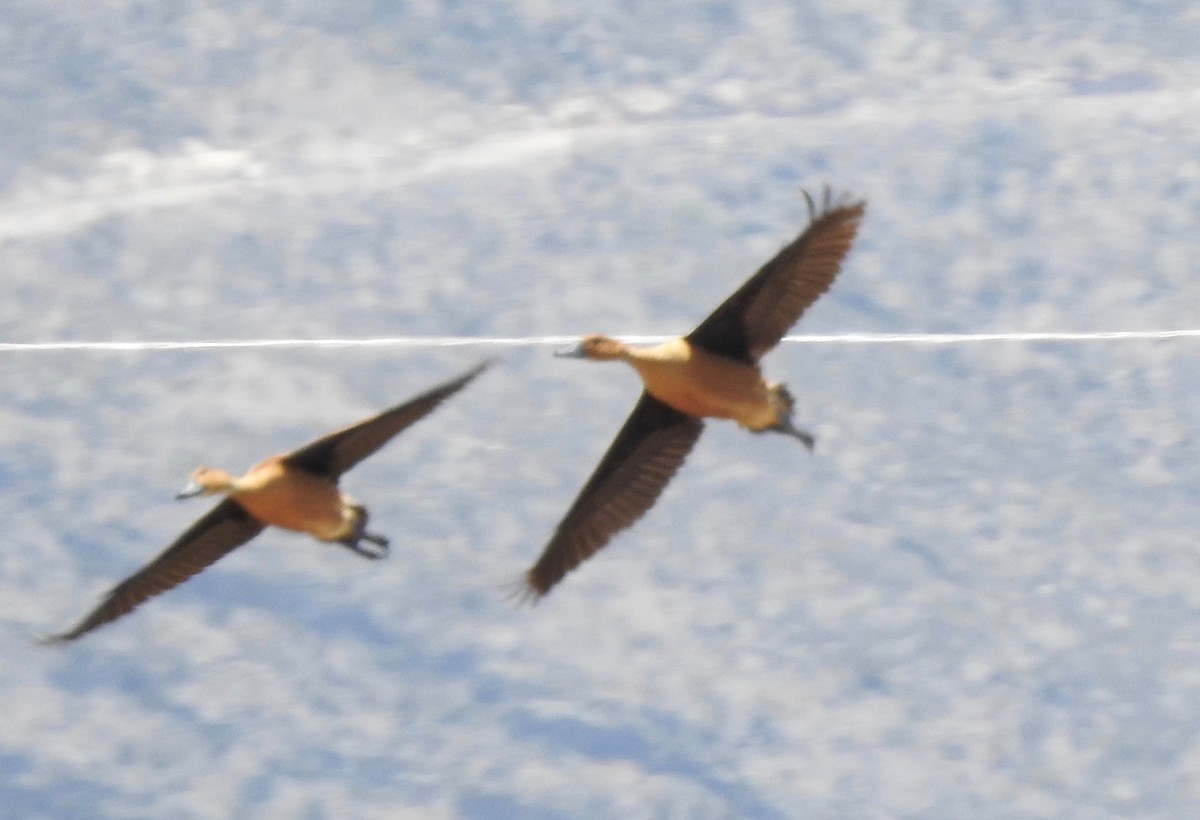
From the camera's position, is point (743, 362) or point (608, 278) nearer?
point (743, 362)

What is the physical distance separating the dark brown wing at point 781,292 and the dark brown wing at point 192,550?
171 cm

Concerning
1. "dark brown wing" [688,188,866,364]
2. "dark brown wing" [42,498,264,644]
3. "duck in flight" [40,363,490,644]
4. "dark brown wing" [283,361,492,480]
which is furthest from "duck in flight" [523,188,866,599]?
"dark brown wing" [42,498,264,644]

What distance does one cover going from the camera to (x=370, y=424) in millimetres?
9125

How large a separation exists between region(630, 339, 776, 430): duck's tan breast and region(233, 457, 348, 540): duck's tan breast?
3.48 feet

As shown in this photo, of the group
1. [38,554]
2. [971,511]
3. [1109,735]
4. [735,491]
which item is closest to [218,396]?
[38,554]

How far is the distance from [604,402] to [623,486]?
5095 mm

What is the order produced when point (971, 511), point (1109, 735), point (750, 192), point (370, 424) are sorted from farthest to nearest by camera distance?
point (750, 192) → point (971, 511) → point (1109, 735) → point (370, 424)

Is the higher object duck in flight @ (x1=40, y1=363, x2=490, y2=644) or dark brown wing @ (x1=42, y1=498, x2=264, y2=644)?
duck in flight @ (x1=40, y1=363, x2=490, y2=644)

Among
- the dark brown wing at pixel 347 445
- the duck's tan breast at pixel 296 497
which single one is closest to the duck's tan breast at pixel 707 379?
the dark brown wing at pixel 347 445

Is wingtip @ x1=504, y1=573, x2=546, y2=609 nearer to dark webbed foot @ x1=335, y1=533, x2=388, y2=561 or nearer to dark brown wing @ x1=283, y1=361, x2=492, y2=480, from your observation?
dark webbed foot @ x1=335, y1=533, x2=388, y2=561

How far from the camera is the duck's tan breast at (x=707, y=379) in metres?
9.29

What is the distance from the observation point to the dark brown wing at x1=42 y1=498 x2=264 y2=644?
32.3 feet

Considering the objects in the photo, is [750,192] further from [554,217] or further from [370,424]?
[370,424]

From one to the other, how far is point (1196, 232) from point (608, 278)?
321cm
